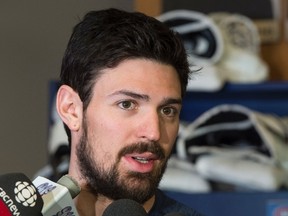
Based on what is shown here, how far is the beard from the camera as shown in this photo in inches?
40.5

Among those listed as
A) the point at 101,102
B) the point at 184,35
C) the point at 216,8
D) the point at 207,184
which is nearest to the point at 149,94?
the point at 101,102

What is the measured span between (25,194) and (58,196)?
0.08 m

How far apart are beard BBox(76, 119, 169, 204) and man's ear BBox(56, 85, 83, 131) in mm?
24

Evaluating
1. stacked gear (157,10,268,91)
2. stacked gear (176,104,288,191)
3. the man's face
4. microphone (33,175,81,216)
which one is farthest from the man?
stacked gear (157,10,268,91)

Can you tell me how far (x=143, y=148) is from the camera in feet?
3.33

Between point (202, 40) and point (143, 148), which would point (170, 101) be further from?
point (202, 40)

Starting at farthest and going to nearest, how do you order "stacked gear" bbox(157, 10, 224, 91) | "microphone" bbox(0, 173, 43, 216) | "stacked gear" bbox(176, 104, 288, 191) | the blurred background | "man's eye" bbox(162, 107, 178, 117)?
the blurred background < "stacked gear" bbox(157, 10, 224, 91) < "stacked gear" bbox(176, 104, 288, 191) < "man's eye" bbox(162, 107, 178, 117) < "microphone" bbox(0, 173, 43, 216)

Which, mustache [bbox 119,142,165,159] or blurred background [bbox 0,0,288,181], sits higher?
mustache [bbox 119,142,165,159]

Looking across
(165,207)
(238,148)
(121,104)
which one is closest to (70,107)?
(121,104)

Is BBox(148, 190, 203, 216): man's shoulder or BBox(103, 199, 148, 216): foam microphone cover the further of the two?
BBox(148, 190, 203, 216): man's shoulder

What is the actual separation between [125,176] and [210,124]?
109 centimetres

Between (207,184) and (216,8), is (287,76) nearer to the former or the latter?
(216,8)

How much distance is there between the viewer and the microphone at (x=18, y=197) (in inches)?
32.7

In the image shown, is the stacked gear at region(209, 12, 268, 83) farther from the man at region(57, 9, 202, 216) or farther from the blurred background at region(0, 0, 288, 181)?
the man at region(57, 9, 202, 216)
